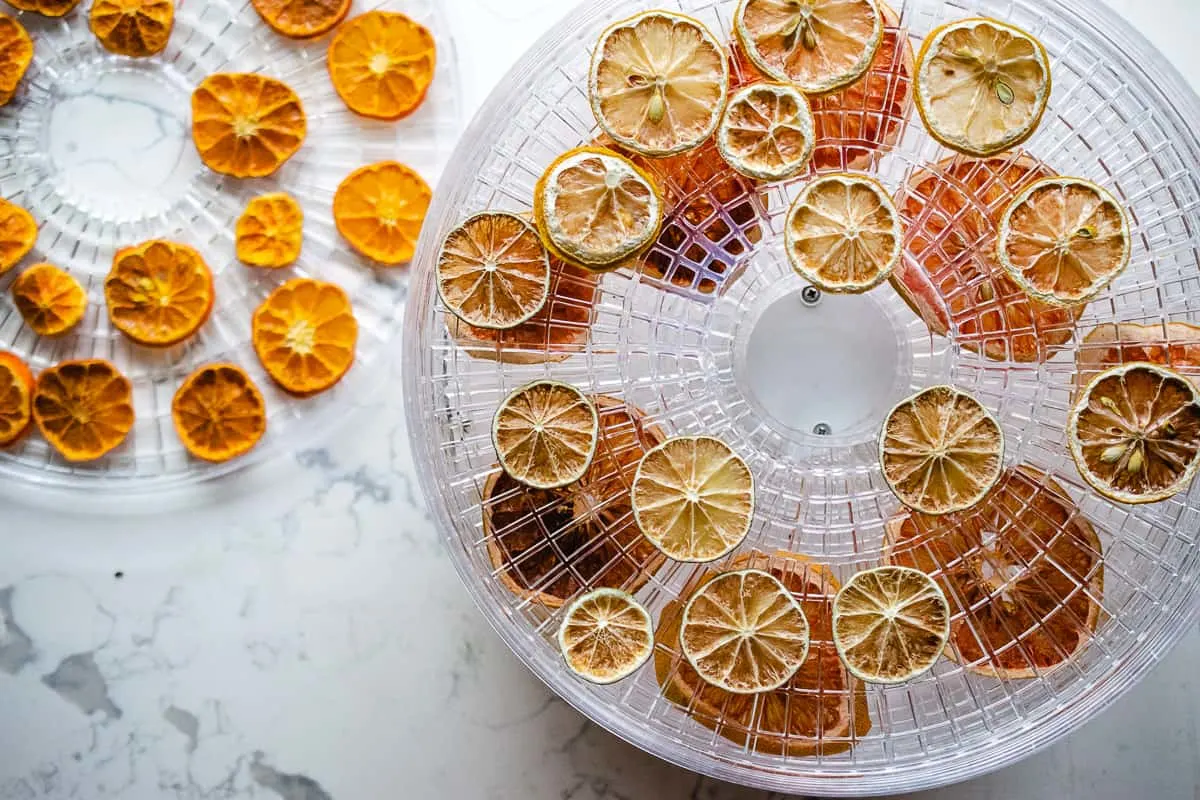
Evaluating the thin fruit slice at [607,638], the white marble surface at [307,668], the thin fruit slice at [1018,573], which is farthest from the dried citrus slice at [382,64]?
the thin fruit slice at [1018,573]

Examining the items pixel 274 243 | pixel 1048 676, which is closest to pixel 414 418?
pixel 274 243

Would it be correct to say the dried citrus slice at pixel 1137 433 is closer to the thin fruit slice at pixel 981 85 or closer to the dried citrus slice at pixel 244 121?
the thin fruit slice at pixel 981 85

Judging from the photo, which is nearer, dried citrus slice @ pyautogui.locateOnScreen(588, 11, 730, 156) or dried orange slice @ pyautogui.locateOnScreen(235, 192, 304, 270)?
dried citrus slice @ pyautogui.locateOnScreen(588, 11, 730, 156)

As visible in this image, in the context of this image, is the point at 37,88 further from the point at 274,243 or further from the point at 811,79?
the point at 811,79

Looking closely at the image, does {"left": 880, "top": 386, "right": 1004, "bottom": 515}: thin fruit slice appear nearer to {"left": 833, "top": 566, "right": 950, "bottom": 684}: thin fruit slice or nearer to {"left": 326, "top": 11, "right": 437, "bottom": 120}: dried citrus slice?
{"left": 833, "top": 566, "right": 950, "bottom": 684}: thin fruit slice

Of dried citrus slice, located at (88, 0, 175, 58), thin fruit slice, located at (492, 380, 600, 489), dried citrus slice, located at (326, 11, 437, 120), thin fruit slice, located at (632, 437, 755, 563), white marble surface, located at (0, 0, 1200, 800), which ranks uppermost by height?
dried citrus slice, located at (88, 0, 175, 58)

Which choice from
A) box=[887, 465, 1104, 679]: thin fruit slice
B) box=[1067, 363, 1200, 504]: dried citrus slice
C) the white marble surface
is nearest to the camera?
box=[1067, 363, 1200, 504]: dried citrus slice

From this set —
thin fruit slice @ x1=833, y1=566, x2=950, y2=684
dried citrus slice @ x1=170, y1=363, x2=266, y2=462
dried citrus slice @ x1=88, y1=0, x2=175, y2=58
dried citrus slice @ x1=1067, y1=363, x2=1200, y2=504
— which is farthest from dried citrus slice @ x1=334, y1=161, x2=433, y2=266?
dried citrus slice @ x1=1067, y1=363, x2=1200, y2=504
